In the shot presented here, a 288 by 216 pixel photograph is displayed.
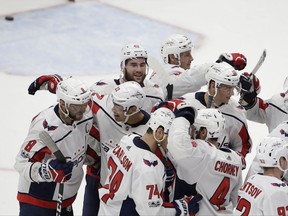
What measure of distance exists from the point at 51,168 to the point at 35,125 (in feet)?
1.09

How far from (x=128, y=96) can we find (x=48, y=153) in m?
0.55

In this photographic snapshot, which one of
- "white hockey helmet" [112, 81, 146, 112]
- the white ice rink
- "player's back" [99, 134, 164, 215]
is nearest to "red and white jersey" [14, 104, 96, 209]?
"white hockey helmet" [112, 81, 146, 112]

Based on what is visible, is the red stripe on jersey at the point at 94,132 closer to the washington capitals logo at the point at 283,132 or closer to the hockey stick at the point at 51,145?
the hockey stick at the point at 51,145

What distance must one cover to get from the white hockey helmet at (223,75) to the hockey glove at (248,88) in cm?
32

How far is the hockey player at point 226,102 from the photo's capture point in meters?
5.16

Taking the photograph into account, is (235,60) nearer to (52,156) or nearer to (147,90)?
(147,90)

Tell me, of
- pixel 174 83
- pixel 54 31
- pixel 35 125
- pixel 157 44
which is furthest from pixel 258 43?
pixel 35 125

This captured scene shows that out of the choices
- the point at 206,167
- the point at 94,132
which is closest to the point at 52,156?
the point at 94,132

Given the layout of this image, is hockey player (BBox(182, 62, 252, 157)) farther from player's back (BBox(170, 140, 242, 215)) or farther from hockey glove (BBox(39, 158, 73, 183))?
hockey glove (BBox(39, 158, 73, 183))

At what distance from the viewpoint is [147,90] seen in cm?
539

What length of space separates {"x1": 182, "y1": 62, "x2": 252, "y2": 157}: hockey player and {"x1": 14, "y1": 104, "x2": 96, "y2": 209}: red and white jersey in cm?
67

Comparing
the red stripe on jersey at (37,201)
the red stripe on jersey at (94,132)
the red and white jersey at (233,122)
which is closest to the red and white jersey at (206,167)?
the red and white jersey at (233,122)

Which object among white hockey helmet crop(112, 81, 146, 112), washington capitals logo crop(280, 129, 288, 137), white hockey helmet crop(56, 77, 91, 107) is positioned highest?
white hockey helmet crop(112, 81, 146, 112)

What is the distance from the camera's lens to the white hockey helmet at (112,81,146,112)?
486cm
